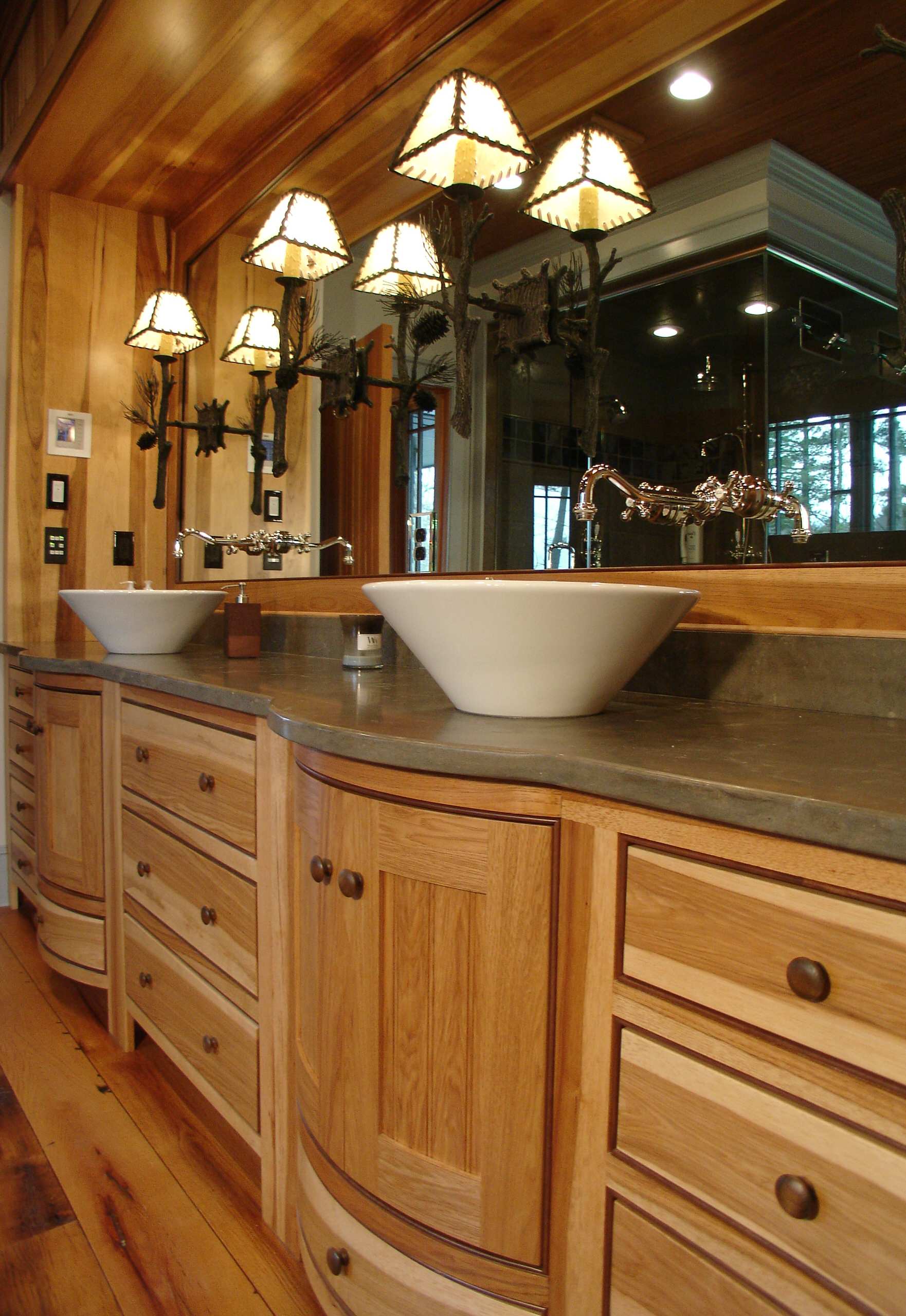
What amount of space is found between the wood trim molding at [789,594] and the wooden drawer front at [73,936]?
127 centimetres

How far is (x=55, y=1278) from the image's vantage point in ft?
4.00

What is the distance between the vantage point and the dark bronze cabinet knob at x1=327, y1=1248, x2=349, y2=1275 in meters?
1.00

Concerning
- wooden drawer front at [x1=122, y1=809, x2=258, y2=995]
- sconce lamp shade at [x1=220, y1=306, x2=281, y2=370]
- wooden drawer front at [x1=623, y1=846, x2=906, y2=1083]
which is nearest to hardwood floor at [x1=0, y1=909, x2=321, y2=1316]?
wooden drawer front at [x1=122, y1=809, x2=258, y2=995]

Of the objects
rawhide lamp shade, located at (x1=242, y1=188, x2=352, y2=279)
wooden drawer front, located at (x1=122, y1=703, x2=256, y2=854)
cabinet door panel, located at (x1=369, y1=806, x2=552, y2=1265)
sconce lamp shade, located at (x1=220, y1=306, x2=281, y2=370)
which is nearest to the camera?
cabinet door panel, located at (x1=369, y1=806, x2=552, y2=1265)

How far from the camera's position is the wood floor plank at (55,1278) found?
117 centimetres

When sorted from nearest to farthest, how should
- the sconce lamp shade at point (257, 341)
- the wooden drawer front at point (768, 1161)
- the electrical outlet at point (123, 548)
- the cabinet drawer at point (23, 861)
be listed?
the wooden drawer front at point (768, 1161)
the cabinet drawer at point (23, 861)
the sconce lamp shade at point (257, 341)
the electrical outlet at point (123, 548)

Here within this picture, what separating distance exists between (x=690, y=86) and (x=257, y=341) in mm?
1510

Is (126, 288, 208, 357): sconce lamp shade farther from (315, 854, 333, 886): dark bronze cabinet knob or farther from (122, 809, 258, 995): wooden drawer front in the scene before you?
(315, 854, 333, 886): dark bronze cabinet knob

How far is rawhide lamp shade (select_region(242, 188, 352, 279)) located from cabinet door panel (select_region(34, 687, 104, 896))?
116 cm

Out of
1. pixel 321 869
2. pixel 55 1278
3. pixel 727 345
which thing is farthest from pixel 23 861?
pixel 727 345

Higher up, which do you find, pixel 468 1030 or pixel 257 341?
pixel 257 341

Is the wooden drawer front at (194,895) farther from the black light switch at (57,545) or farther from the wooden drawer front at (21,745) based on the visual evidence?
the black light switch at (57,545)

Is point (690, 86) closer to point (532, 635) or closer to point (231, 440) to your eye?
point (532, 635)

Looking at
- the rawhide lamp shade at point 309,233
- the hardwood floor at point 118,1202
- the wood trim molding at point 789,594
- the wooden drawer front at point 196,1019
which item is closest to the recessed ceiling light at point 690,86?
the wood trim molding at point 789,594
